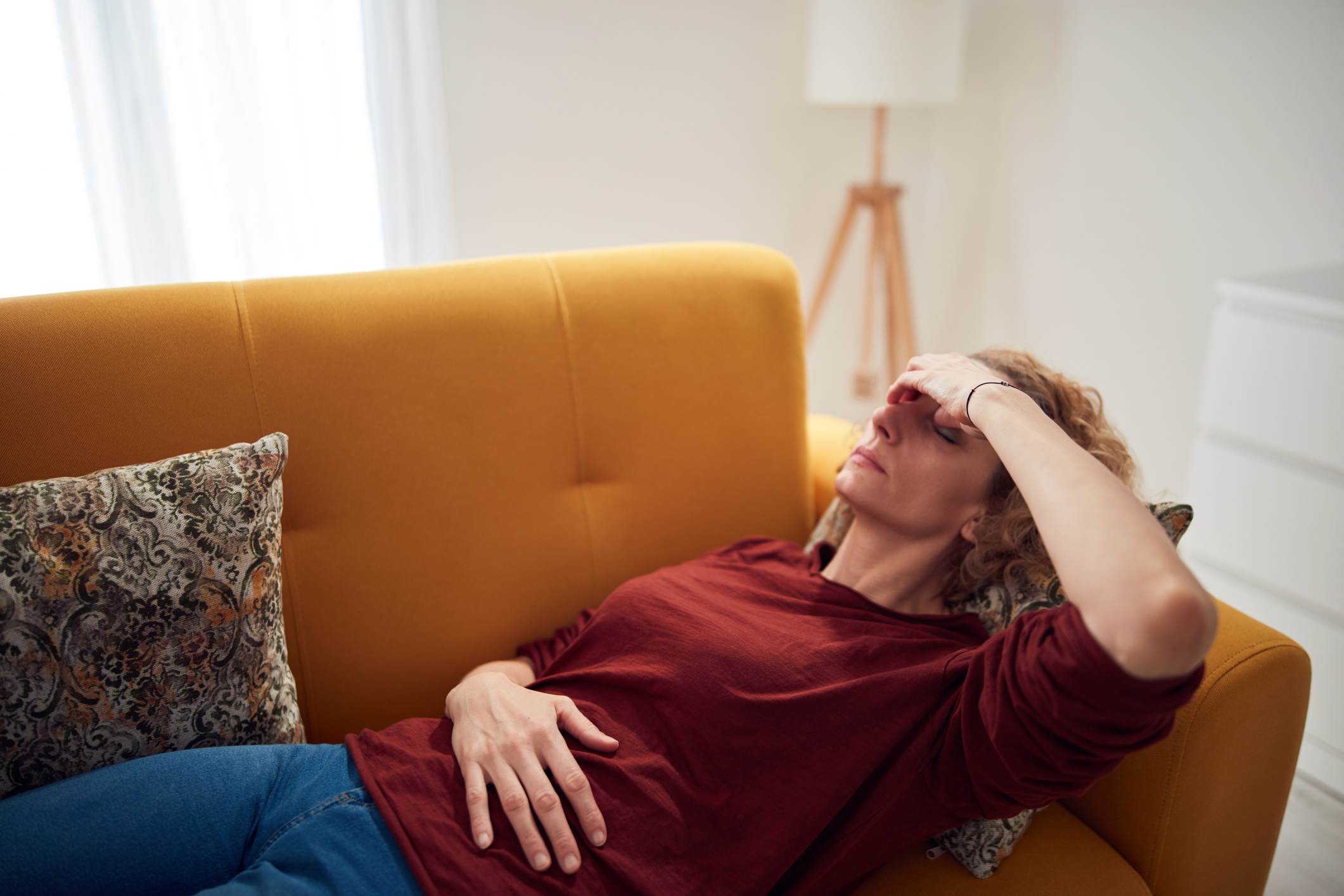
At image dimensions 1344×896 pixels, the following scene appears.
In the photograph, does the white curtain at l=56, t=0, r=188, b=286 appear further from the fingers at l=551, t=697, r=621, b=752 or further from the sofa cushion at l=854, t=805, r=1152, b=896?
the sofa cushion at l=854, t=805, r=1152, b=896

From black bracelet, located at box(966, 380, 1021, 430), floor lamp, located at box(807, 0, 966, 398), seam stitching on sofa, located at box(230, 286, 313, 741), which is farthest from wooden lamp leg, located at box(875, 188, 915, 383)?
seam stitching on sofa, located at box(230, 286, 313, 741)

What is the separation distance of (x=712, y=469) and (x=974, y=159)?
6.64 feet

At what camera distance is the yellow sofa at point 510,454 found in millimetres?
1104

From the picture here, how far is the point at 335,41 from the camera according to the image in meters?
2.04

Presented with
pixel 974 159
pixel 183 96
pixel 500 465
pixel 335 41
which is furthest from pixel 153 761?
pixel 974 159

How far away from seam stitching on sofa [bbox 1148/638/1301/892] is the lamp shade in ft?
6.03

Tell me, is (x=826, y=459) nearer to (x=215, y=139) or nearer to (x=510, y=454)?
(x=510, y=454)

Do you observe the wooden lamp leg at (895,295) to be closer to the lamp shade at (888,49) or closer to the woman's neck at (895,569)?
the lamp shade at (888,49)

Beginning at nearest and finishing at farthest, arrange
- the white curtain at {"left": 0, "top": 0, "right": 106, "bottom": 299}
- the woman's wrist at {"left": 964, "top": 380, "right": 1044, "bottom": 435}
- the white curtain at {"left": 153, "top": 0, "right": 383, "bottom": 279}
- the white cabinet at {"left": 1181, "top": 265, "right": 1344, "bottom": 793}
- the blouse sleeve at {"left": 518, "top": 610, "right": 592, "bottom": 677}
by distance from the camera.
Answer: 1. the woman's wrist at {"left": 964, "top": 380, "right": 1044, "bottom": 435}
2. the blouse sleeve at {"left": 518, "top": 610, "right": 592, "bottom": 677}
3. the white cabinet at {"left": 1181, "top": 265, "right": 1344, "bottom": 793}
4. the white curtain at {"left": 0, "top": 0, "right": 106, "bottom": 299}
5. the white curtain at {"left": 153, "top": 0, "right": 383, "bottom": 279}

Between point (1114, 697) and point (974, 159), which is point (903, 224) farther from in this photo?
point (1114, 697)

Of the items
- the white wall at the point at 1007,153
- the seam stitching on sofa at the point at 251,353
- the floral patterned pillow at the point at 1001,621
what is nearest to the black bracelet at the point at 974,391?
the floral patterned pillow at the point at 1001,621

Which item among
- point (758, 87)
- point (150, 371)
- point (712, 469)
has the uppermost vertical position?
point (758, 87)

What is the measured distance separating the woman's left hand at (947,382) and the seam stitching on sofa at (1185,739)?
0.39 meters

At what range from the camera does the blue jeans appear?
2.95 ft
